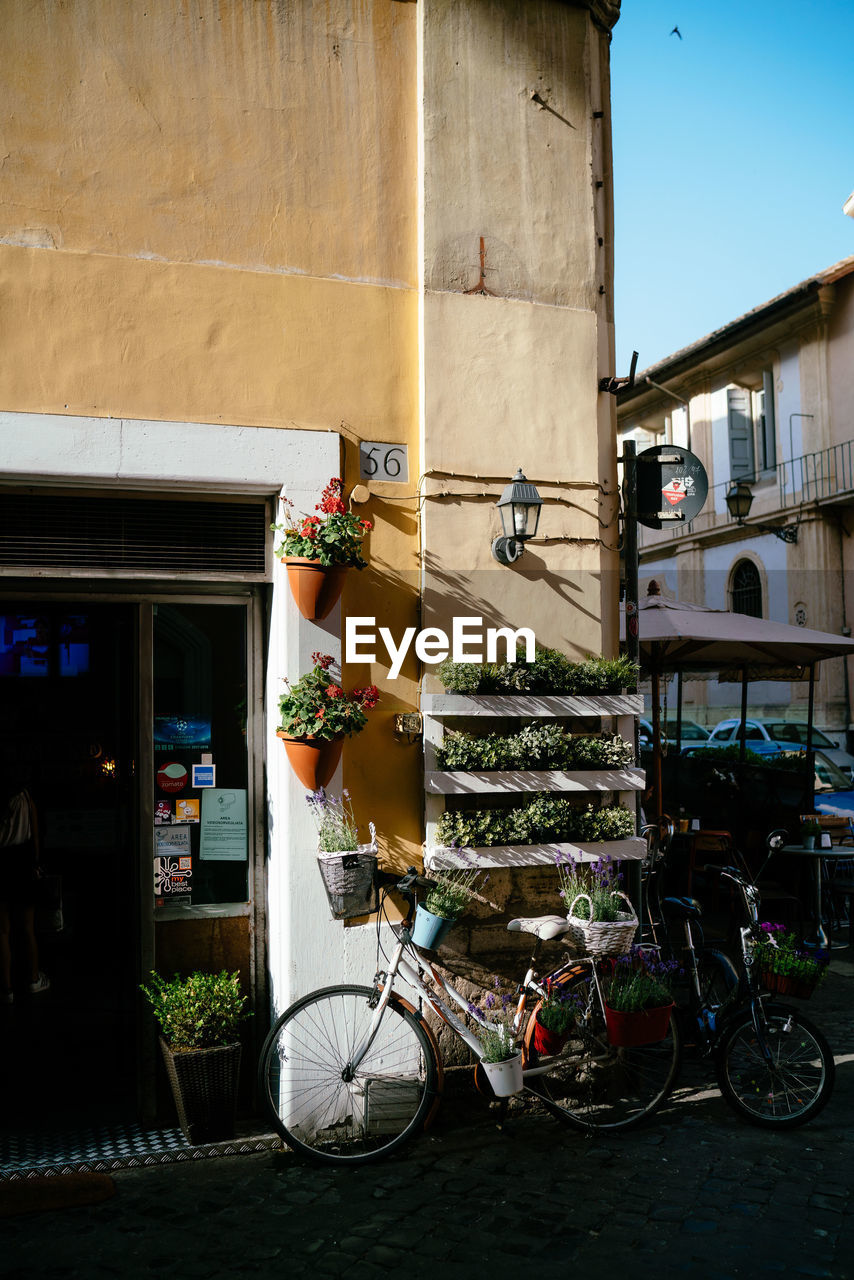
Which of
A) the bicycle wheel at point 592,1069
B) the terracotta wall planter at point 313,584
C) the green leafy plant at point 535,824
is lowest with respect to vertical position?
the bicycle wheel at point 592,1069

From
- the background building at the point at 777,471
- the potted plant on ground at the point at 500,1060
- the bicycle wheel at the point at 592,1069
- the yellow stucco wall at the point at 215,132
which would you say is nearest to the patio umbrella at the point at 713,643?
the bicycle wheel at the point at 592,1069

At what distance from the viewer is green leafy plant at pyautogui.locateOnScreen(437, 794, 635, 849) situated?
5176 mm

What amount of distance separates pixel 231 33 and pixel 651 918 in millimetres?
5453

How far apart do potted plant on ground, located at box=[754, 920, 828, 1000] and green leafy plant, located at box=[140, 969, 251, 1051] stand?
8.59 feet

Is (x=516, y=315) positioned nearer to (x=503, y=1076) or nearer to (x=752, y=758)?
(x=503, y=1076)

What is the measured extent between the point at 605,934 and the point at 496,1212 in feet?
4.27

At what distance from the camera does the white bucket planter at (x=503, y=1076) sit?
473 cm

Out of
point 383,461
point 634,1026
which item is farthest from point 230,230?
point 634,1026

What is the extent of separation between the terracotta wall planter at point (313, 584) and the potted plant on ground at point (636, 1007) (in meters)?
2.26

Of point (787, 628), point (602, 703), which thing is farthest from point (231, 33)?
point (787, 628)

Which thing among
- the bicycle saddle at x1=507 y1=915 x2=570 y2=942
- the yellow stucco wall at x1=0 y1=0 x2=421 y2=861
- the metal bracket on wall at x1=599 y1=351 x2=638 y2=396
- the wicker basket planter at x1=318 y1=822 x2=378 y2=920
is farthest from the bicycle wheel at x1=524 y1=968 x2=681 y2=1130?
the metal bracket on wall at x1=599 y1=351 x2=638 y2=396

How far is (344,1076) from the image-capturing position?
4.78m

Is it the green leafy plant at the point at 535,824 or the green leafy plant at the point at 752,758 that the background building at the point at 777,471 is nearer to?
the green leafy plant at the point at 752,758

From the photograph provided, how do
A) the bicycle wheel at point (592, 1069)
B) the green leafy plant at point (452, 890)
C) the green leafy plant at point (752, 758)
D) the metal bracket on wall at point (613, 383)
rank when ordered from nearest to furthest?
the green leafy plant at point (452, 890), the bicycle wheel at point (592, 1069), the metal bracket on wall at point (613, 383), the green leafy plant at point (752, 758)
